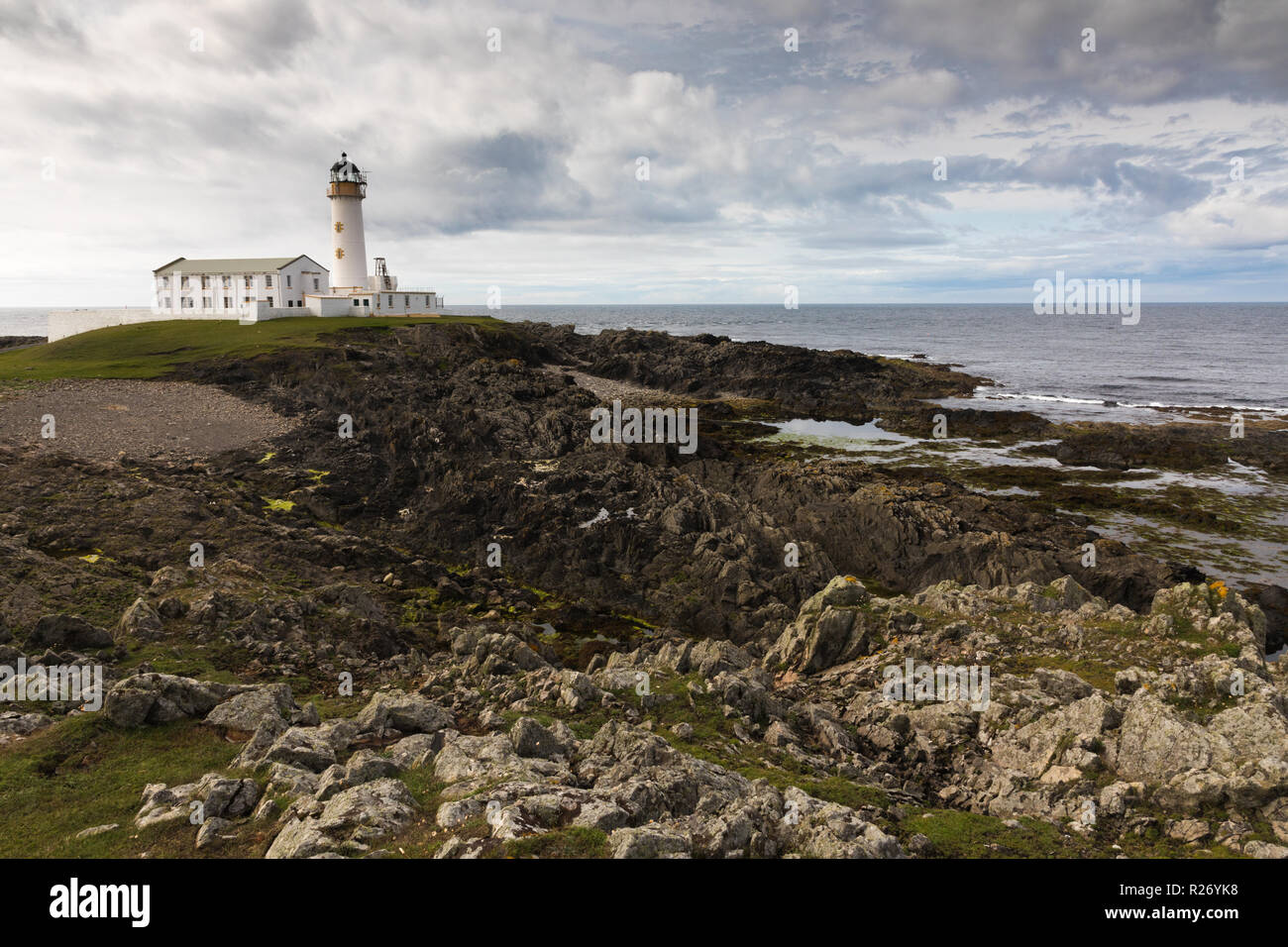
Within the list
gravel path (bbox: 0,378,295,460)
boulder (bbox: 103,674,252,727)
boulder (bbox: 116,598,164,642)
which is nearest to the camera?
boulder (bbox: 103,674,252,727)

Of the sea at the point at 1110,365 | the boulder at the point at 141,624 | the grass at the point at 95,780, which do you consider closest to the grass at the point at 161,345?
the boulder at the point at 141,624

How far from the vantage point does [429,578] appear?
26141 millimetres

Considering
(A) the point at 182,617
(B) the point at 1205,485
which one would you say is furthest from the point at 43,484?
(B) the point at 1205,485

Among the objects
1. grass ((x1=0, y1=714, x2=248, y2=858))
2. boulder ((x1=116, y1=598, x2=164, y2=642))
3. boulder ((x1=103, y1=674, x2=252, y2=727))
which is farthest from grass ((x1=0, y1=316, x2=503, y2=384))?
grass ((x1=0, y1=714, x2=248, y2=858))

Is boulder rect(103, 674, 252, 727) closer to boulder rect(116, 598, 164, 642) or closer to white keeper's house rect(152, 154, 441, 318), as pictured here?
boulder rect(116, 598, 164, 642)

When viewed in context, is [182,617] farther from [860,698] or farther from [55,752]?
[860,698]

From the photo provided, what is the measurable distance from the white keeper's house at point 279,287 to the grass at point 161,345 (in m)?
3.67

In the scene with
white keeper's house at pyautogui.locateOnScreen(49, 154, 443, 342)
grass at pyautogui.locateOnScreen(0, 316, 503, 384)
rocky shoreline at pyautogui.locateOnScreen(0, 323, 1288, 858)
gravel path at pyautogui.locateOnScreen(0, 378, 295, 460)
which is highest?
white keeper's house at pyautogui.locateOnScreen(49, 154, 443, 342)

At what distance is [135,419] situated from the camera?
4106cm

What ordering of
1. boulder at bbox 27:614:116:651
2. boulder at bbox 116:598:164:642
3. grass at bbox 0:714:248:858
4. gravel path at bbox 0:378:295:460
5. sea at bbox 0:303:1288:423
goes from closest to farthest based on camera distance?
grass at bbox 0:714:248:858
boulder at bbox 27:614:116:651
boulder at bbox 116:598:164:642
gravel path at bbox 0:378:295:460
sea at bbox 0:303:1288:423

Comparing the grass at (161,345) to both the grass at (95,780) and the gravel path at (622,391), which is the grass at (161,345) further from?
the grass at (95,780)

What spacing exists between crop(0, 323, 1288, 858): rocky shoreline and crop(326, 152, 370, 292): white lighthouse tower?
49328mm

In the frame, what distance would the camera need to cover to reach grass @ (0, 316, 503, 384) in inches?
2119

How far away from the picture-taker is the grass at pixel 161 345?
5381cm
